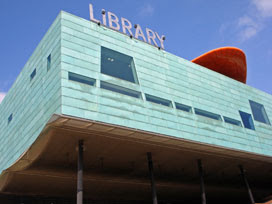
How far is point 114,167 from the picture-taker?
102 ft

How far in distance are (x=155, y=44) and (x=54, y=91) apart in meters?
13.6

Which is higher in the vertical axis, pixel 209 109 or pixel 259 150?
pixel 209 109

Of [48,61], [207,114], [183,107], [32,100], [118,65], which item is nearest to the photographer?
[48,61]

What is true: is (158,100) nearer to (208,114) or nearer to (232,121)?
(208,114)

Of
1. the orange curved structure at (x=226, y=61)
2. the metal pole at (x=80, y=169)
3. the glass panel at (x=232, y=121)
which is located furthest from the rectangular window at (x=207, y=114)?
the metal pole at (x=80, y=169)

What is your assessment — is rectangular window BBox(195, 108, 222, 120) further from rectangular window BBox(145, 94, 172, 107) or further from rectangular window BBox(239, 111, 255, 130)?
rectangular window BBox(239, 111, 255, 130)

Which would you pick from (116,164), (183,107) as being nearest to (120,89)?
(183,107)

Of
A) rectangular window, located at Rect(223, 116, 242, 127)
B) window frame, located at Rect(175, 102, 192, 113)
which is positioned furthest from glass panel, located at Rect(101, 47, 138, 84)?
rectangular window, located at Rect(223, 116, 242, 127)

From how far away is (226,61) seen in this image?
138ft

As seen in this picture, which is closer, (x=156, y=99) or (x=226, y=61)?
(x=156, y=99)

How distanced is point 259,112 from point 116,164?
2218cm

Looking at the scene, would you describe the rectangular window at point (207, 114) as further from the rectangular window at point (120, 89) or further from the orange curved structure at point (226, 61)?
the orange curved structure at point (226, 61)

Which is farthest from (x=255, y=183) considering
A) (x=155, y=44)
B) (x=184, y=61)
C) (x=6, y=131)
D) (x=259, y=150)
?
(x=6, y=131)

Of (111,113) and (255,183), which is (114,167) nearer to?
(111,113)
